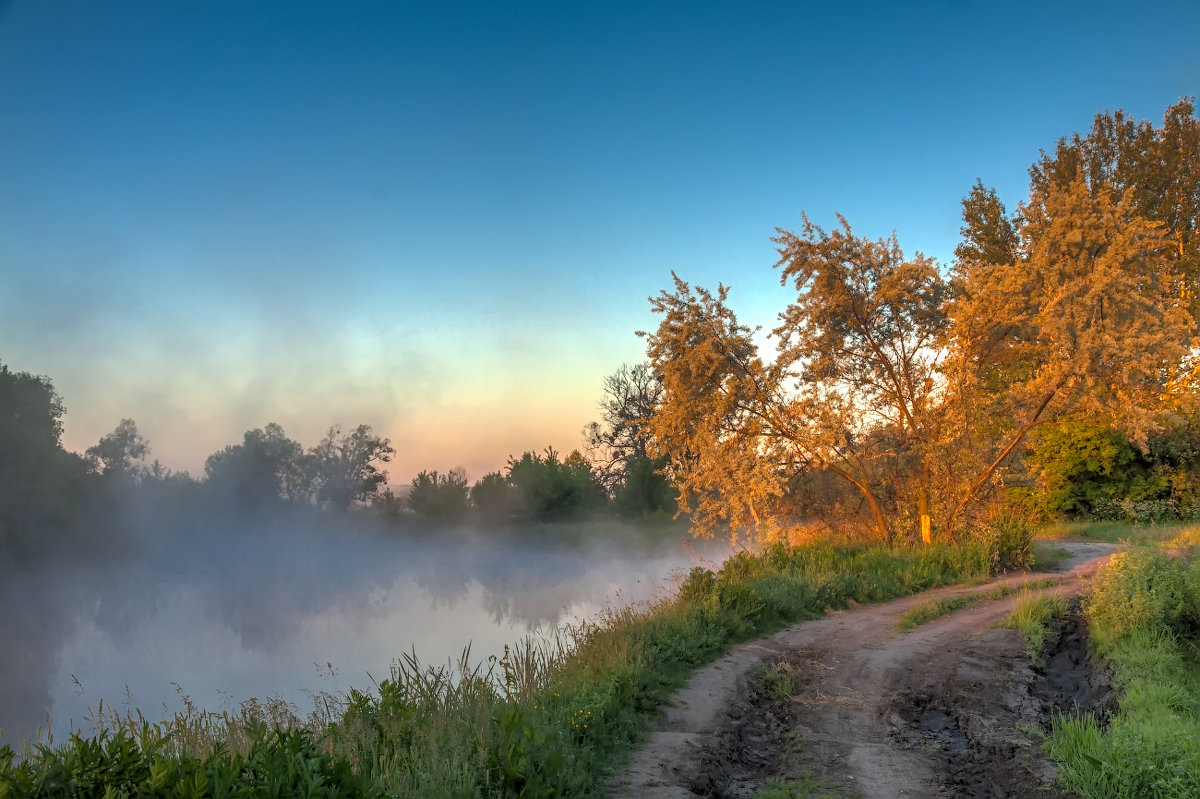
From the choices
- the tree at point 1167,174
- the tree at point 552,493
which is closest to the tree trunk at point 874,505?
the tree at point 1167,174

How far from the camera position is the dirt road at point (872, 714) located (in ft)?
17.3

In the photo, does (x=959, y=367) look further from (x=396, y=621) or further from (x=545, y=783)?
(x=396, y=621)

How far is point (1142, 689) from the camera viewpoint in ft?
20.5

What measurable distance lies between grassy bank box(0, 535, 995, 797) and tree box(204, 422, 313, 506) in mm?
45551

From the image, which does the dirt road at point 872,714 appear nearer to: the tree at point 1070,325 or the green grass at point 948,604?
the green grass at point 948,604

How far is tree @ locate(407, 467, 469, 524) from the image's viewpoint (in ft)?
163

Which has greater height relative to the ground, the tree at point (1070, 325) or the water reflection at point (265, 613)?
the tree at point (1070, 325)

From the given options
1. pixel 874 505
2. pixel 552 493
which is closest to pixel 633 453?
pixel 552 493

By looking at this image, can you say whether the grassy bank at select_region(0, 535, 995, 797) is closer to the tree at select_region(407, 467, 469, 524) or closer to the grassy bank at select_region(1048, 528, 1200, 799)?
Result: the grassy bank at select_region(1048, 528, 1200, 799)

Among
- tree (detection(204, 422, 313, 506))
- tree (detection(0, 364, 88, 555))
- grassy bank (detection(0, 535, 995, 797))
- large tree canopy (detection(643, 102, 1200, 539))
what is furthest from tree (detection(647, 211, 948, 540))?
tree (detection(204, 422, 313, 506))

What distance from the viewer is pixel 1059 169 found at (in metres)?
30.7

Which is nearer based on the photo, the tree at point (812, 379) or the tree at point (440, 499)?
the tree at point (812, 379)

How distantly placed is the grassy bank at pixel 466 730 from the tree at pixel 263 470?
45.6m

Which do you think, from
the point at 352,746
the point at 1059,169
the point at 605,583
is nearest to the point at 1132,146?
the point at 1059,169
